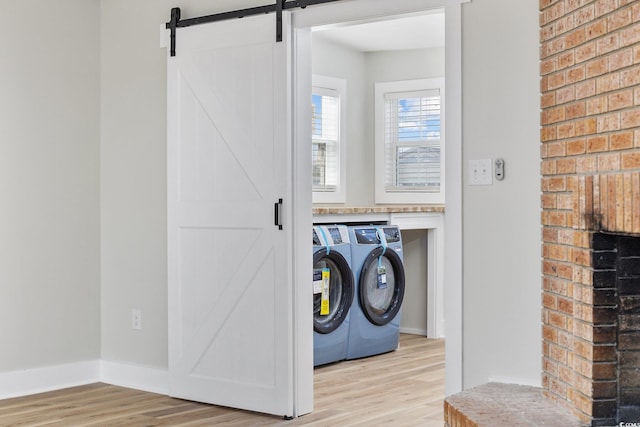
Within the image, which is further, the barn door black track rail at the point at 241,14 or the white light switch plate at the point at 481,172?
the barn door black track rail at the point at 241,14

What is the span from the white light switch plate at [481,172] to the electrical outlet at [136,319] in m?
2.25

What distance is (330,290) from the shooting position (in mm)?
5598

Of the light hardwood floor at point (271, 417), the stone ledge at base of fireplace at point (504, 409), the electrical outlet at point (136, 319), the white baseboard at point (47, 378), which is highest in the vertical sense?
the electrical outlet at point (136, 319)

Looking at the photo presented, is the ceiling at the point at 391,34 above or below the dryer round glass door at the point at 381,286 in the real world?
above

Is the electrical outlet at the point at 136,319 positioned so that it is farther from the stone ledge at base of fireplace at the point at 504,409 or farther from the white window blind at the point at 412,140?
the white window blind at the point at 412,140

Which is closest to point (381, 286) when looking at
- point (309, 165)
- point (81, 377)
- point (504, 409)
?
point (309, 165)

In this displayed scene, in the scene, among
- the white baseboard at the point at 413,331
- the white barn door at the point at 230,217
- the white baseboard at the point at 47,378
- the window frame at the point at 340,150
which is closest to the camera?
the white barn door at the point at 230,217

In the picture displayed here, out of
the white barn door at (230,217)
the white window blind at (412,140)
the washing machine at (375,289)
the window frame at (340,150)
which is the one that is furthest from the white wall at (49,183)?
the white window blind at (412,140)

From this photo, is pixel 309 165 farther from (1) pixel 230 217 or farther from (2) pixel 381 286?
(2) pixel 381 286

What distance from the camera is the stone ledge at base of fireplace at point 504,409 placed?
2.93 meters

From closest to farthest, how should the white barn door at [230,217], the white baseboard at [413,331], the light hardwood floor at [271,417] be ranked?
the light hardwood floor at [271,417] < the white barn door at [230,217] < the white baseboard at [413,331]

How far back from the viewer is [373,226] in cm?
592

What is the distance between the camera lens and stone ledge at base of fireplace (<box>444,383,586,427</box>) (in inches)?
115

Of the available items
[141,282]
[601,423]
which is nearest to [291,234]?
[141,282]
